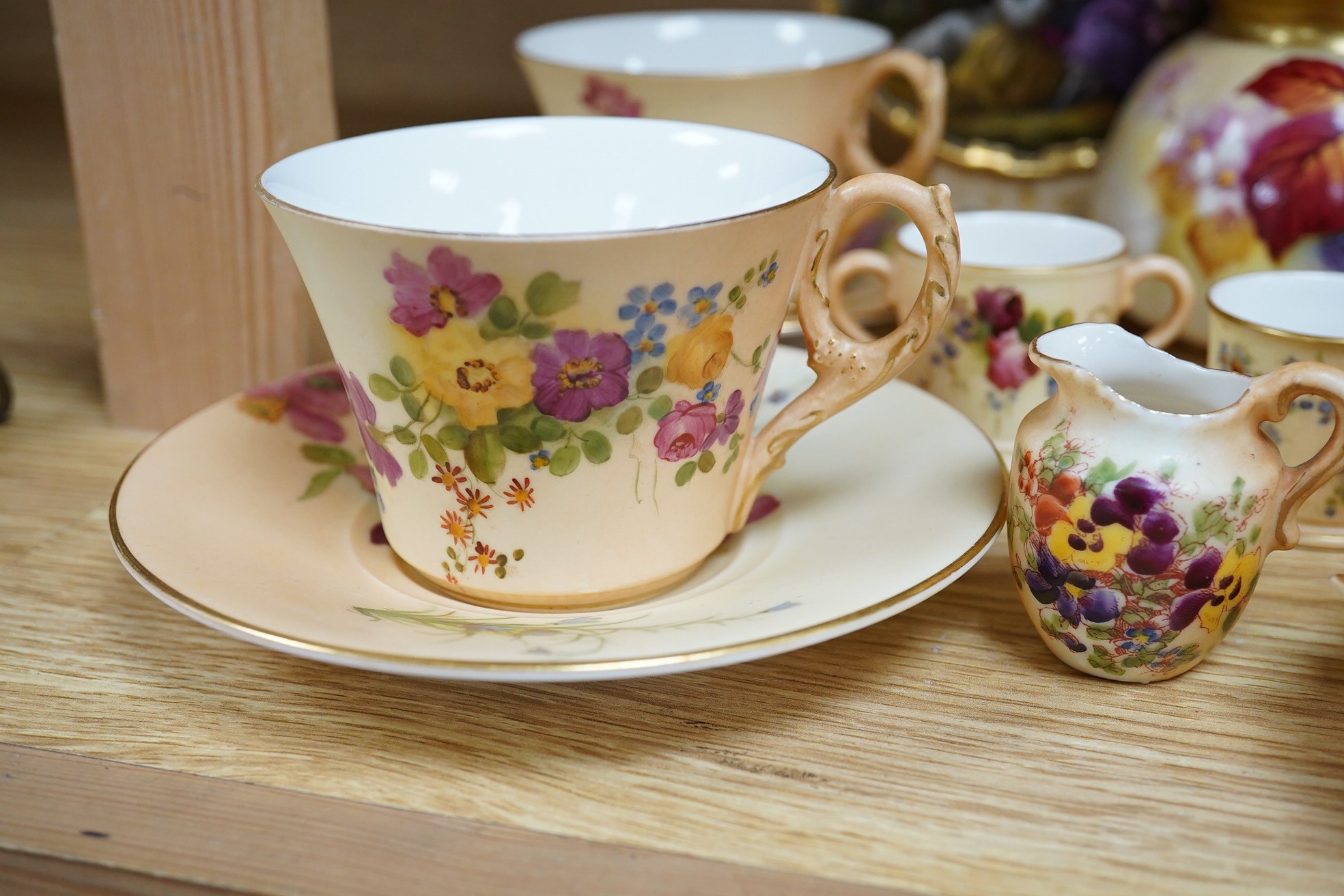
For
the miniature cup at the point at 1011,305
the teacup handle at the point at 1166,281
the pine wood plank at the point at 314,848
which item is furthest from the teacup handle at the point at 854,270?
the pine wood plank at the point at 314,848

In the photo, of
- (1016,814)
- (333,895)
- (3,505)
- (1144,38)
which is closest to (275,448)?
(3,505)

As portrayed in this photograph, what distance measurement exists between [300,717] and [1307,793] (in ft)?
1.14

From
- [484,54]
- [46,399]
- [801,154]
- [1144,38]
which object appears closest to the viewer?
[801,154]

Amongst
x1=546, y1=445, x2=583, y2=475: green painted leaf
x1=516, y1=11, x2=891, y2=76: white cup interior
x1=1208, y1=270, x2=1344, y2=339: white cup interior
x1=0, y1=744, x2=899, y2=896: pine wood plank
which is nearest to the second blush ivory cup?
x1=546, y1=445, x2=583, y2=475: green painted leaf

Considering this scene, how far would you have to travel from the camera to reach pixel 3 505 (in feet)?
2.02

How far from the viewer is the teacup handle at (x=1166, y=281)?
0.67 m

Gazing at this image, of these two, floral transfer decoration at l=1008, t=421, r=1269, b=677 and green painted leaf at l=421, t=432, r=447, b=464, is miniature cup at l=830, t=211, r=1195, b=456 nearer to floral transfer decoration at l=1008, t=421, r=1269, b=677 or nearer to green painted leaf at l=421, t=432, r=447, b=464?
floral transfer decoration at l=1008, t=421, r=1269, b=677

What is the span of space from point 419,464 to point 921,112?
461 mm

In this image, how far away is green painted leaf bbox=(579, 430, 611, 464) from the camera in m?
0.44

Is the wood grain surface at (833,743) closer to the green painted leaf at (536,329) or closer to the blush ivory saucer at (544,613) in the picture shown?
the blush ivory saucer at (544,613)

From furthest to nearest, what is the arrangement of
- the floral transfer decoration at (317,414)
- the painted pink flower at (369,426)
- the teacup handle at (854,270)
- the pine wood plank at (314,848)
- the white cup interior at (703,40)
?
1. the white cup interior at (703,40)
2. the teacup handle at (854,270)
3. the floral transfer decoration at (317,414)
4. the painted pink flower at (369,426)
5. the pine wood plank at (314,848)

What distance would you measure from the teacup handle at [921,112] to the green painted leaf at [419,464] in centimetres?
39

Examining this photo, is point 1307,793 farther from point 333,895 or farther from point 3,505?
point 3,505

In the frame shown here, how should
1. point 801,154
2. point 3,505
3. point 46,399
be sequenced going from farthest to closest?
point 46,399, point 3,505, point 801,154
